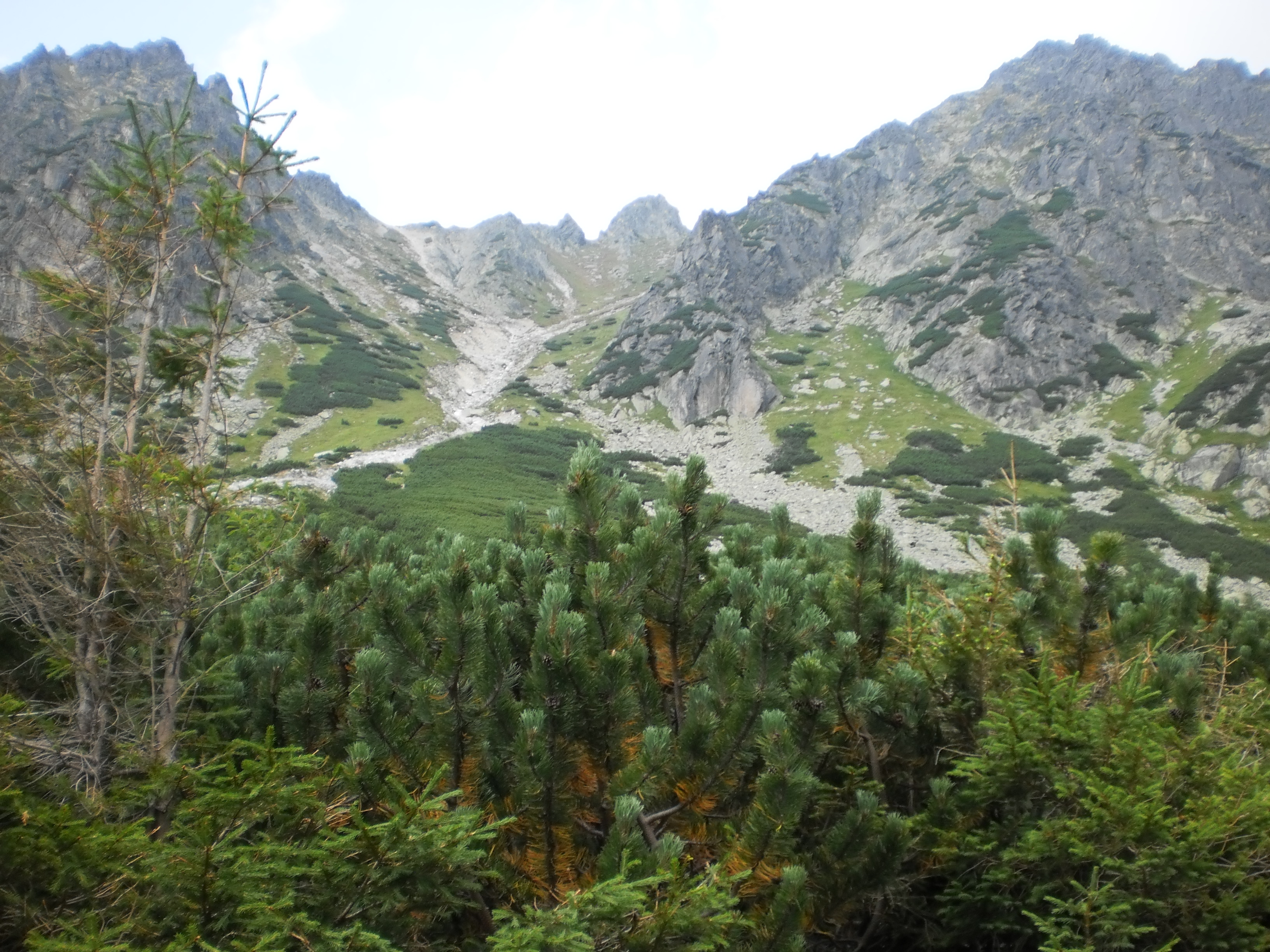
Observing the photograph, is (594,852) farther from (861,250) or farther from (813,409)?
(861,250)

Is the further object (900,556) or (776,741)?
(900,556)

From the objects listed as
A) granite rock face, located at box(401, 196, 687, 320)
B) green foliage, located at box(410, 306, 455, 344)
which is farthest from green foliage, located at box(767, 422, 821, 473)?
granite rock face, located at box(401, 196, 687, 320)

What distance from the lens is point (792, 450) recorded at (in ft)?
163

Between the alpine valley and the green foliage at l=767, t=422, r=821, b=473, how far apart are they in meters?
0.25

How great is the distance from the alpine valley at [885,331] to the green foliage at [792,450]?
9.8 inches

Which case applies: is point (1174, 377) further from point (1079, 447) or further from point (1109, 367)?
point (1079, 447)

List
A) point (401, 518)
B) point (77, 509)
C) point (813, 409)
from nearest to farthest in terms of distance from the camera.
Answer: point (77, 509)
point (401, 518)
point (813, 409)

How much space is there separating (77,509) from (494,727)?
9.58ft

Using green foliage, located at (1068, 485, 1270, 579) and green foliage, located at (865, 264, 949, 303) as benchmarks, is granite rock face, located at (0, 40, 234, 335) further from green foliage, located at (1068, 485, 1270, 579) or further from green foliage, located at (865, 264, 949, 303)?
green foliage, located at (865, 264, 949, 303)

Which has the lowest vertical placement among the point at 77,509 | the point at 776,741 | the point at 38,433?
the point at 776,741

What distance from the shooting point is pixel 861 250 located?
9181cm

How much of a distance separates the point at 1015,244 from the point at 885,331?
52.2 feet

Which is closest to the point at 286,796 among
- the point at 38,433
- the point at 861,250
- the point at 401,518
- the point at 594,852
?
the point at 594,852

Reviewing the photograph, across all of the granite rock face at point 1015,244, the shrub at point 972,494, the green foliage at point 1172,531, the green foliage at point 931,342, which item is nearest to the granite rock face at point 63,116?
the granite rock face at point 1015,244
